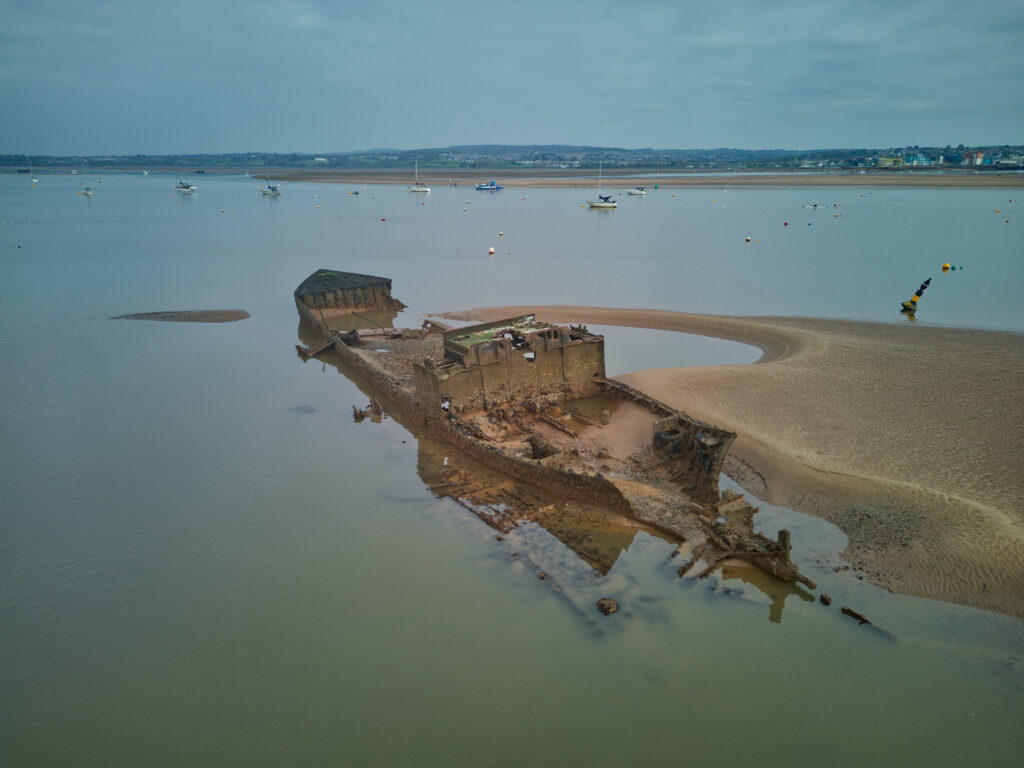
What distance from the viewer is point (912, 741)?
350 inches

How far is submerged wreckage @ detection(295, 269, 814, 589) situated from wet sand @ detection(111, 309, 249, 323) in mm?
13375

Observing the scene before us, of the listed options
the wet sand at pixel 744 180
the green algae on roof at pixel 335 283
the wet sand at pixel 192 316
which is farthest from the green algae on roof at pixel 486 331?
the wet sand at pixel 744 180

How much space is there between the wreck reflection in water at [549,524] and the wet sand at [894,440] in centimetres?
237

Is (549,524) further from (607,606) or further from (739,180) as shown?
(739,180)

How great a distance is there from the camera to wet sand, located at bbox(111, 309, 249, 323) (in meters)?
32.0

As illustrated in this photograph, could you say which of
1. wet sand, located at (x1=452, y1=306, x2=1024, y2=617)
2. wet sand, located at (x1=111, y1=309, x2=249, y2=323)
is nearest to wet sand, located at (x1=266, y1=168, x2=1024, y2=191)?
wet sand, located at (x1=111, y1=309, x2=249, y2=323)

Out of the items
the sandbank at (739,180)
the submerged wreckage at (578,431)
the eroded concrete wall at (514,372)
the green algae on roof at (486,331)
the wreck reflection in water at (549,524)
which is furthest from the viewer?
the sandbank at (739,180)

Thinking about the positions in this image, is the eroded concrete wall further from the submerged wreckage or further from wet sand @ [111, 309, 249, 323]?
wet sand @ [111, 309, 249, 323]

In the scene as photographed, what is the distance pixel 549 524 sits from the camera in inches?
535

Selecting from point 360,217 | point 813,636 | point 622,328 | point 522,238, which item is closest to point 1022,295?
point 622,328

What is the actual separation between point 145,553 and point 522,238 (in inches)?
1921

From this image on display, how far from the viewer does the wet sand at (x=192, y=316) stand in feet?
105

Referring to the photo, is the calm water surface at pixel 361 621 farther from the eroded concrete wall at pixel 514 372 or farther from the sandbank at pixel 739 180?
the sandbank at pixel 739 180

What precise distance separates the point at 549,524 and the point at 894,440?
10.0 metres
